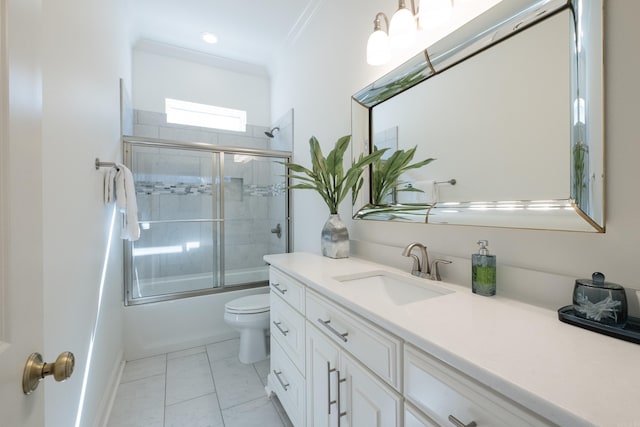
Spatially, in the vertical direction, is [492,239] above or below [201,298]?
above

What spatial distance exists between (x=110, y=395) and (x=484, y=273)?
2146 millimetres

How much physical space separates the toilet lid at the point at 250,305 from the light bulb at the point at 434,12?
1999mm

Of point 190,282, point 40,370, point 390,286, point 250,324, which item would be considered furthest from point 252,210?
point 40,370

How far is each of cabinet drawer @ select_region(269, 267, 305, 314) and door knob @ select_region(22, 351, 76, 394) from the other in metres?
0.83

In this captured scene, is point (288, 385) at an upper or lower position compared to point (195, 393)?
upper

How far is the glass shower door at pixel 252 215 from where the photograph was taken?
2916 mm

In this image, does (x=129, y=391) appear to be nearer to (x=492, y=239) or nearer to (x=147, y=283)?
(x=147, y=283)

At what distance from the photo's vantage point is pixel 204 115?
3096 mm

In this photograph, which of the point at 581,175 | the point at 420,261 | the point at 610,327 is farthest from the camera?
the point at 420,261

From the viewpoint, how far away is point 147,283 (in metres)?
2.55

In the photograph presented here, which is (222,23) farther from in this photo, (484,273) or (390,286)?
(484,273)

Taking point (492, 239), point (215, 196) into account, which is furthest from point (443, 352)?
point (215, 196)

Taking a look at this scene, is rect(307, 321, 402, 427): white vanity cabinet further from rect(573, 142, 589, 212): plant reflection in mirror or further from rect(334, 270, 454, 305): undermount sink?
rect(573, 142, 589, 212): plant reflection in mirror

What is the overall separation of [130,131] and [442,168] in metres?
2.78
